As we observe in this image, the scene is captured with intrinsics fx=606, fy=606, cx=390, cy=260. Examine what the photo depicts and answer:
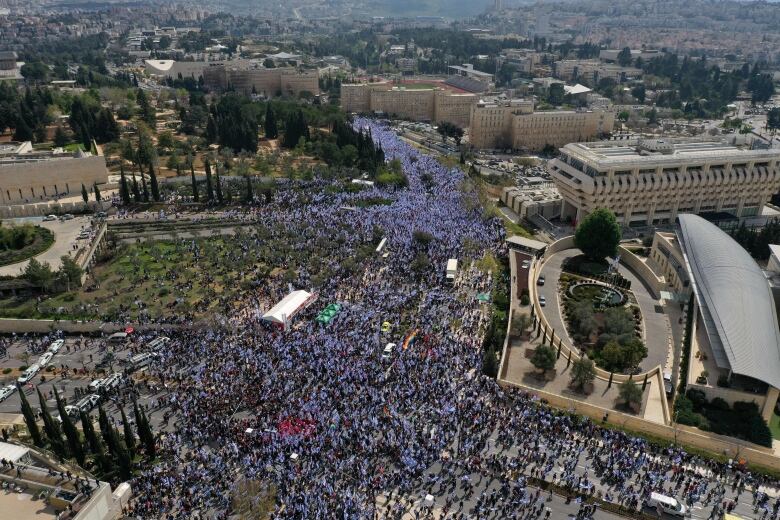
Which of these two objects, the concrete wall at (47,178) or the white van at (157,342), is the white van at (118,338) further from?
the concrete wall at (47,178)

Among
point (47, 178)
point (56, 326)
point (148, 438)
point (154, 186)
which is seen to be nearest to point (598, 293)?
point (148, 438)

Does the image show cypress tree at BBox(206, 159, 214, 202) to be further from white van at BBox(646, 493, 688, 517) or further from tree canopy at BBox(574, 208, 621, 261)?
white van at BBox(646, 493, 688, 517)

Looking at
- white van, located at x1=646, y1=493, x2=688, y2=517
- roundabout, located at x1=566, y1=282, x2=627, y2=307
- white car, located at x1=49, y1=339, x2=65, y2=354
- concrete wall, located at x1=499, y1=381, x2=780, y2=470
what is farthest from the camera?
roundabout, located at x1=566, y1=282, x2=627, y2=307

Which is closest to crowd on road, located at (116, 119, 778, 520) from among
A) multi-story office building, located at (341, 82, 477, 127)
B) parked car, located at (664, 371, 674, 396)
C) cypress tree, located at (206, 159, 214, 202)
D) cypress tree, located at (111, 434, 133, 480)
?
cypress tree, located at (111, 434, 133, 480)

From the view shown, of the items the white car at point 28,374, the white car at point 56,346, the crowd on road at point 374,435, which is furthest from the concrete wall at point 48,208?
the white car at point 28,374

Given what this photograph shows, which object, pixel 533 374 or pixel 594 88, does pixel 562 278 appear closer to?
pixel 533 374

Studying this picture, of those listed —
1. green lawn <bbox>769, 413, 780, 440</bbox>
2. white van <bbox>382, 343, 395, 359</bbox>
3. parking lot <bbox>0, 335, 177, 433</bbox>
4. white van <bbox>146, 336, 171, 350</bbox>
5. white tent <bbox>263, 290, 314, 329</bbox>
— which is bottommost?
green lawn <bbox>769, 413, 780, 440</bbox>

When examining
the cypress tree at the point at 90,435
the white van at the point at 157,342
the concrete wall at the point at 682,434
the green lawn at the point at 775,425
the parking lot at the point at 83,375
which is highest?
the cypress tree at the point at 90,435
